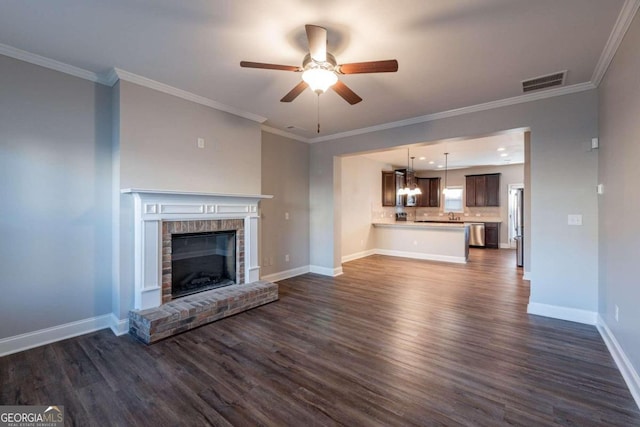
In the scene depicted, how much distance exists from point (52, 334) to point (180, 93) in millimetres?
2980

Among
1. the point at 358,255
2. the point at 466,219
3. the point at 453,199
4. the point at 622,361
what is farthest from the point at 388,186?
the point at 622,361

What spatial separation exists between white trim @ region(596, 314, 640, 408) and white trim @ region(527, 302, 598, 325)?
7.9 inches

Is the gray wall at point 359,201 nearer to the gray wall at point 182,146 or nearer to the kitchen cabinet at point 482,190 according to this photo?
the gray wall at point 182,146

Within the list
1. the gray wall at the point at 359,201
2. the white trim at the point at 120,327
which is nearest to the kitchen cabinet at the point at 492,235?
the gray wall at the point at 359,201

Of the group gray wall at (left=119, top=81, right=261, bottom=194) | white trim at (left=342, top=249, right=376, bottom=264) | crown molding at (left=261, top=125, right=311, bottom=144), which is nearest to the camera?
gray wall at (left=119, top=81, right=261, bottom=194)

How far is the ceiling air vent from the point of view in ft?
10.0

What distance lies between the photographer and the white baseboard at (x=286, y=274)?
16.9 ft

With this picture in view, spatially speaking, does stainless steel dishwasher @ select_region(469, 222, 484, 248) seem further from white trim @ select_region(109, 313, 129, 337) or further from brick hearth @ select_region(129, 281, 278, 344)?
white trim @ select_region(109, 313, 129, 337)

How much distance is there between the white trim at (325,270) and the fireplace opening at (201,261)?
2.11m

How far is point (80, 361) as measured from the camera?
2502mm

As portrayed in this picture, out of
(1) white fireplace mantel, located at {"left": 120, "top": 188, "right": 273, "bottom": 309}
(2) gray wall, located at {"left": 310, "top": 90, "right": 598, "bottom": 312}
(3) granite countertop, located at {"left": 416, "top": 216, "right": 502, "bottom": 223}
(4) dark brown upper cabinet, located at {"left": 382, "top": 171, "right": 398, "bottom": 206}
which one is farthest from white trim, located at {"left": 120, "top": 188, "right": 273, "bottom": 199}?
(3) granite countertop, located at {"left": 416, "top": 216, "right": 502, "bottom": 223}

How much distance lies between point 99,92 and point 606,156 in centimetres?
545

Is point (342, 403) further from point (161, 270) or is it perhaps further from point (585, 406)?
point (161, 270)

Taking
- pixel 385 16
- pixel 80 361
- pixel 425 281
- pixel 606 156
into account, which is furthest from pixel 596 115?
pixel 80 361
